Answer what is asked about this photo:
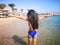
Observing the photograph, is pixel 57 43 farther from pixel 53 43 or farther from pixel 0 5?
pixel 0 5

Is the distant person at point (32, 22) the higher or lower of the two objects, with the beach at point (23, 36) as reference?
higher

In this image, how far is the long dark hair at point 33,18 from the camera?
2.03m

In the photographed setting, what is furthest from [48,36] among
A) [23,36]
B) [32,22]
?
[32,22]

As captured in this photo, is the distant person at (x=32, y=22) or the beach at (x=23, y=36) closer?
the distant person at (x=32, y=22)

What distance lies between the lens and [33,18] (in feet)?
6.75

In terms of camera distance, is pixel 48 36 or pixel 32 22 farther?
pixel 48 36

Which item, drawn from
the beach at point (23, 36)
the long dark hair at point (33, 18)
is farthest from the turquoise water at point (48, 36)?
the long dark hair at point (33, 18)

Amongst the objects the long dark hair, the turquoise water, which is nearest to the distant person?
the long dark hair

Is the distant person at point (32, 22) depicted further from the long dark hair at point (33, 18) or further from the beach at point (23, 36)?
the beach at point (23, 36)

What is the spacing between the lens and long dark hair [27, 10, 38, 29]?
2.03m

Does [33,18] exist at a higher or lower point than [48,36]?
higher

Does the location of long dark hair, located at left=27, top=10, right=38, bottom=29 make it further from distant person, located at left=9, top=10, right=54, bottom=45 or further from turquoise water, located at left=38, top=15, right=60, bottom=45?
turquoise water, located at left=38, top=15, right=60, bottom=45

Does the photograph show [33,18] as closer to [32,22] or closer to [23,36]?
[32,22]

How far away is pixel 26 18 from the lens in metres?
2.05
